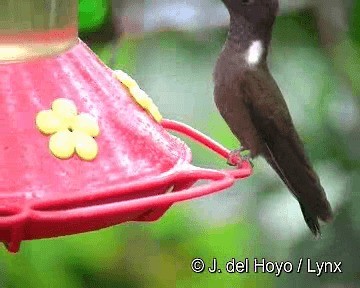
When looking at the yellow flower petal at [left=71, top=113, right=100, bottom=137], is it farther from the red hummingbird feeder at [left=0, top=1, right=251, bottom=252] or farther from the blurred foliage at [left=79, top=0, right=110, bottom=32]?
the blurred foliage at [left=79, top=0, right=110, bottom=32]

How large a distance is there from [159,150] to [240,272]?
148cm

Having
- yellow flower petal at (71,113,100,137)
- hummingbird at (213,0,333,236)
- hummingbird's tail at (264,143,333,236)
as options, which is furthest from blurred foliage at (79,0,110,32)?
yellow flower petal at (71,113,100,137)

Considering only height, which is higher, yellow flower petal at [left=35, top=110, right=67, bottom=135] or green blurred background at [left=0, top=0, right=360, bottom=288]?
yellow flower petal at [left=35, top=110, right=67, bottom=135]

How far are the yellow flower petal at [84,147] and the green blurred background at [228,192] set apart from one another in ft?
3.88

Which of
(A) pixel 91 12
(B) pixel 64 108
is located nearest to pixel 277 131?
(A) pixel 91 12

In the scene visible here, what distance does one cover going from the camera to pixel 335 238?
99.8 inches

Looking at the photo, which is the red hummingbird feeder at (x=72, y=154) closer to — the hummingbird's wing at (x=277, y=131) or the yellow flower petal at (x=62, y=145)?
the yellow flower petal at (x=62, y=145)

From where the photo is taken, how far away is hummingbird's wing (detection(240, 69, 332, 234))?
174 cm

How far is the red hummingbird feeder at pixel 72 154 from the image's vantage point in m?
0.97

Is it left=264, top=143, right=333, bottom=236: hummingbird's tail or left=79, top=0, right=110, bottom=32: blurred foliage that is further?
left=79, top=0, right=110, bottom=32: blurred foliage

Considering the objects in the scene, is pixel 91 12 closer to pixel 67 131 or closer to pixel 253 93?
pixel 253 93

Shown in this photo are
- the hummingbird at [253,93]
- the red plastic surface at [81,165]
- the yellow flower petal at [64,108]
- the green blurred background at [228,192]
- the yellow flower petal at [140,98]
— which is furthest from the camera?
the green blurred background at [228,192]

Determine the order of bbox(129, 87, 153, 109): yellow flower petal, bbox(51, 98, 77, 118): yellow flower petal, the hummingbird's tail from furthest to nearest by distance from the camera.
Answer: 1. the hummingbird's tail
2. bbox(129, 87, 153, 109): yellow flower petal
3. bbox(51, 98, 77, 118): yellow flower petal

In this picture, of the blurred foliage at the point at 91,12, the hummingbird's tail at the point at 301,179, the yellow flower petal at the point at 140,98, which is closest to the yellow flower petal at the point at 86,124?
the yellow flower petal at the point at 140,98
